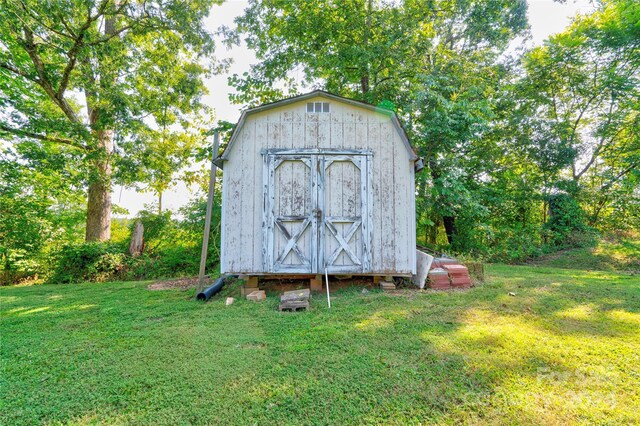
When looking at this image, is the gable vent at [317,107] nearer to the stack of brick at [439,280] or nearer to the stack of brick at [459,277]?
the stack of brick at [439,280]

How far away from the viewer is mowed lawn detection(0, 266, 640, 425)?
1.74m

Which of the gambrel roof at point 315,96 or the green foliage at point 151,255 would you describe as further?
the green foliage at point 151,255

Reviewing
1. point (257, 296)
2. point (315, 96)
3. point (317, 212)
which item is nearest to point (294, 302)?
point (257, 296)

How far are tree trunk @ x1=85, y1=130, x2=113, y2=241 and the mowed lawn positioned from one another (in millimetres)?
5421

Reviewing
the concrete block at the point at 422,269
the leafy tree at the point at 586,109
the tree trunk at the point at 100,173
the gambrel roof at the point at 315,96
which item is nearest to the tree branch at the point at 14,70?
the tree trunk at the point at 100,173

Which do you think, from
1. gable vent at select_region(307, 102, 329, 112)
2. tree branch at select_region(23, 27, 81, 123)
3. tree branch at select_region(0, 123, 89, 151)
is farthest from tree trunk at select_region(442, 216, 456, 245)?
tree branch at select_region(23, 27, 81, 123)

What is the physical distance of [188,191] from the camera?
1205 cm

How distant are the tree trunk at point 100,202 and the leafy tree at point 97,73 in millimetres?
27

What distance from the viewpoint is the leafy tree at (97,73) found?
23.9 feet

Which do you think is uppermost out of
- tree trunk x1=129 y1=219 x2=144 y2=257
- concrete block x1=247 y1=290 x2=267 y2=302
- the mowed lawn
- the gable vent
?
the gable vent

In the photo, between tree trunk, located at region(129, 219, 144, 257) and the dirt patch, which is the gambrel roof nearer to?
the dirt patch

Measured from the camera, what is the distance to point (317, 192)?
15.1 feet

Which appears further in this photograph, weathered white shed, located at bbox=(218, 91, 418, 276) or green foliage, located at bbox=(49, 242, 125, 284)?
green foliage, located at bbox=(49, 242, 125, 284)

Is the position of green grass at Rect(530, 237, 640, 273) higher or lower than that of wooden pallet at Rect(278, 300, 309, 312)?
higher
